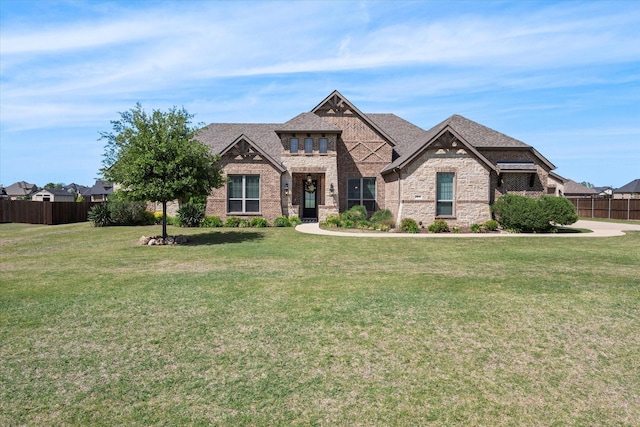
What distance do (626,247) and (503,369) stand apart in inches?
564

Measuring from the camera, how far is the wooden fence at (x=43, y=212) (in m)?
29.2

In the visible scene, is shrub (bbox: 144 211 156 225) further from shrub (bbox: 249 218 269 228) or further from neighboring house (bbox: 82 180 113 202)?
neighboring house (bbox: 82 180 113 202)

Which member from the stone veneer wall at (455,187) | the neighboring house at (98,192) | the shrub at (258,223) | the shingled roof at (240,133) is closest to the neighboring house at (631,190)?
the stone veneer wall at (455,187)

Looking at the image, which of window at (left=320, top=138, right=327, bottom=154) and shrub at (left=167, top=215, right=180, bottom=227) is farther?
window at (left=320, top=138, right=327, bottom=154)

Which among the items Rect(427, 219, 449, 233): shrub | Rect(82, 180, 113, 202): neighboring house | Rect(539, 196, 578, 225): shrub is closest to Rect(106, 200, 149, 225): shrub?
Rect(427, 219, 449, 233): shrub

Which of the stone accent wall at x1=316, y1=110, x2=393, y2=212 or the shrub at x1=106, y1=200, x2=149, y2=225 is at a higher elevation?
the stone accent wall at x1=316, y1=110, x2=393, y2=212

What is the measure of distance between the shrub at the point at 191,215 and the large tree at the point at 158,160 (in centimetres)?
654

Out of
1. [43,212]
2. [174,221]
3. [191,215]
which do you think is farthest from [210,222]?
[43,212]

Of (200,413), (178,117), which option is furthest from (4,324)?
(178,117)

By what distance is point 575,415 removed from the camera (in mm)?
4238

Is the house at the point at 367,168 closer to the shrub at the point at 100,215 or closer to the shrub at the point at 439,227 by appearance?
the shrub at the point at 439,227

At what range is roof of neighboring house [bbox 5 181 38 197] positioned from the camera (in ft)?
279

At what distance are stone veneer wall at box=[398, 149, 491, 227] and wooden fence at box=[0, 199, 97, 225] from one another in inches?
977

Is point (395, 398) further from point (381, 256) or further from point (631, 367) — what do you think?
point (381, 256)
